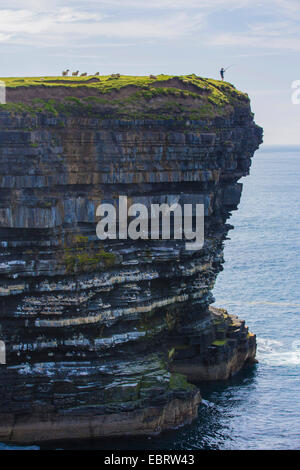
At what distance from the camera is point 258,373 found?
84.4m

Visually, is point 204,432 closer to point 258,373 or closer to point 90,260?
point 258,373

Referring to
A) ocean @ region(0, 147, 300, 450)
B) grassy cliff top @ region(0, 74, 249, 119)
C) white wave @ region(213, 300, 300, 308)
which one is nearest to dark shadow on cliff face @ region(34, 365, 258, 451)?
ocean @ region(0, 147, 300, 450)

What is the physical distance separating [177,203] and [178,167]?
300 centimetres

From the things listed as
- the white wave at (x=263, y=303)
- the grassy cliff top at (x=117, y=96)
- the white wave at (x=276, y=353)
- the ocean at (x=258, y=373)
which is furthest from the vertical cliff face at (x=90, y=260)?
the white wave at (x=263, y=303)

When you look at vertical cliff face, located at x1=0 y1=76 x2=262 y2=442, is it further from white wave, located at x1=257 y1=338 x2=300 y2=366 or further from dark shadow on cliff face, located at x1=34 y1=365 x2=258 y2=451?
white wave, located at x1=257 y1=338 x2=300 y2=366

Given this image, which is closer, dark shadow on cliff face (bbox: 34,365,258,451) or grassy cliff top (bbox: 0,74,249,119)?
dark shadow on cliff face (bbox: 34,365,258,451)

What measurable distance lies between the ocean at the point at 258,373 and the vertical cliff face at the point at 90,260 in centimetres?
248

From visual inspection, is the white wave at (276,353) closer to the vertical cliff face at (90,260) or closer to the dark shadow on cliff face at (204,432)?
the dark shadow on cliff face at (204,432)

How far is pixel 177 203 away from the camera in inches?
2923

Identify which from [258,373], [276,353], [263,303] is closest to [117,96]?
[258,373]

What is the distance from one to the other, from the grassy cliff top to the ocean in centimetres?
2392

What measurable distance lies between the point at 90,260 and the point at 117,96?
13.4 meters

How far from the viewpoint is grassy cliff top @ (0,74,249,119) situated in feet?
230
